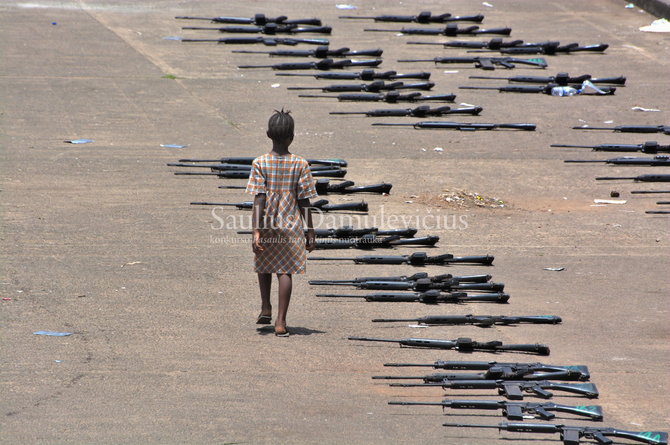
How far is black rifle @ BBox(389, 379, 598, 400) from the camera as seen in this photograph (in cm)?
571

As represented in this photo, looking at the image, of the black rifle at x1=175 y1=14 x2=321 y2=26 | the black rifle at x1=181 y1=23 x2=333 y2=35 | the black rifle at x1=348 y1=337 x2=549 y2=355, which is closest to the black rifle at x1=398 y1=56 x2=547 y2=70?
the black rifle at x1=181 y1=23 x2=333 y2=35

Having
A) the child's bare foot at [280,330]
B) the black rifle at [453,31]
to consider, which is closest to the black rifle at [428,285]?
the child's bare foot at [280,330]

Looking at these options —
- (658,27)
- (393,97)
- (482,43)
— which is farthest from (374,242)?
(658,27)

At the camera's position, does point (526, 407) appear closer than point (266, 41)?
Yes

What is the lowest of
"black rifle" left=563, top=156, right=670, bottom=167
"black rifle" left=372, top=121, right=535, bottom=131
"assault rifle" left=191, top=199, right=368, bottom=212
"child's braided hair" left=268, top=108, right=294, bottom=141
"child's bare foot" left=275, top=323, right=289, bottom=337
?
"child's bare foot" left=275, top=323, right=289, bottom=337

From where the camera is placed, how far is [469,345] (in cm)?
639

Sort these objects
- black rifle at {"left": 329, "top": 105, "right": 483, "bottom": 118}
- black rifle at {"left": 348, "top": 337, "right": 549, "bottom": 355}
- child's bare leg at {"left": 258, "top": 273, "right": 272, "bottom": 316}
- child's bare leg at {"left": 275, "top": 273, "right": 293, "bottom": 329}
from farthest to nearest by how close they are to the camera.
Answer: black rifle at {"left": 329, "top": 105, "right": 483, "bottom": 118}
child's bare leg at {"left": 258, "top": 273, "right": 272, "bottom": 316}
child's bare leg at {"left": 275, "top": 273, "right": 293, "bottom": 329}
black rifle at {"left": 348, "top": 337, "right": 549, "bottom": 355}

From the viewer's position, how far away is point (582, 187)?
10898mm

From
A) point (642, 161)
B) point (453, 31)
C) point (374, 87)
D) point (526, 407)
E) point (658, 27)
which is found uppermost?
point (658, 27)

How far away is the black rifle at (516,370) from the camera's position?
586 centimetres

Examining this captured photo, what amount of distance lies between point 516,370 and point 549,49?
12471mm

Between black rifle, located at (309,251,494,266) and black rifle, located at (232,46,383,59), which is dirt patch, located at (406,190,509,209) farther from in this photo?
black rifle, located at (232,46,383,59)

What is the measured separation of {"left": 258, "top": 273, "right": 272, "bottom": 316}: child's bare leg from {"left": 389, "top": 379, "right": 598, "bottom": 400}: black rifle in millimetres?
1366

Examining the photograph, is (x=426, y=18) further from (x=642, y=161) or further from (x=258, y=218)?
(x=258, y=218)
